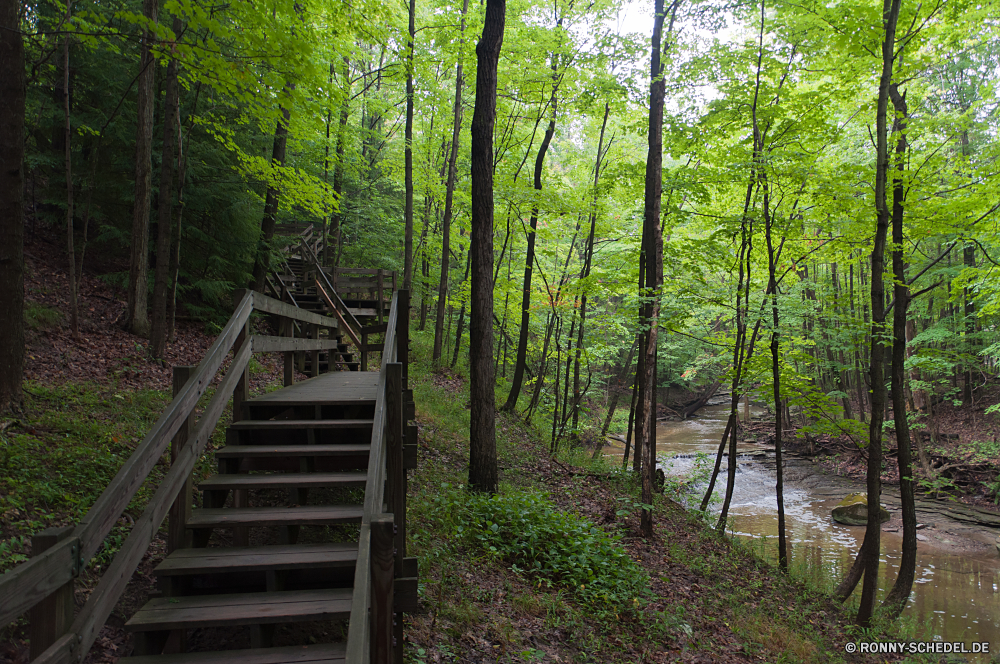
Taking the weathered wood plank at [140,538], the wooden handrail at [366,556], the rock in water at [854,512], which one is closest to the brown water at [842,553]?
the rock in water at [854,512]

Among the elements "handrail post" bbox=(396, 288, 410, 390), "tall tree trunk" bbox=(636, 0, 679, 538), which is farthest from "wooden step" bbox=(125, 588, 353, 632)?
"tall tree trunk" bbox=(636, 0, 679, 538)

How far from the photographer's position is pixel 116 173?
11195 mm

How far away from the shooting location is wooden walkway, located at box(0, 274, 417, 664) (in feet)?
7.67

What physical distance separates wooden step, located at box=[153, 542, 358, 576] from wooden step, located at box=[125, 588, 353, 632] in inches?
6.9

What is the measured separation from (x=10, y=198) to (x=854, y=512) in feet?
64.0

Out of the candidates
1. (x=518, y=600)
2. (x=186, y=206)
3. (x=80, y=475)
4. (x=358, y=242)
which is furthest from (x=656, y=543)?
(x=358, y=242)

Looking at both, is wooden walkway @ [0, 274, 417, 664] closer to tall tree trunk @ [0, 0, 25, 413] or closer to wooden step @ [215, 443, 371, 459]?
wooden step @ [215, 443, 371, 459]

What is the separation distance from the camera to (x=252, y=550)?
3.73m

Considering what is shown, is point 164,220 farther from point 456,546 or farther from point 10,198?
point 456,546

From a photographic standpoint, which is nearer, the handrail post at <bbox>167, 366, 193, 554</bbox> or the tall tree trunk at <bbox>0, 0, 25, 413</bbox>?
the handrail post at <bbox>167, 366, 193, 554</bbox>

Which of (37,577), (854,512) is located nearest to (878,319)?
(854,512)

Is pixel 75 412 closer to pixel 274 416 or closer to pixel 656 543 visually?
pixel 274 416

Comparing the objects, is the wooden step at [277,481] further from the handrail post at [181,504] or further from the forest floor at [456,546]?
the forest floor at [456,546]

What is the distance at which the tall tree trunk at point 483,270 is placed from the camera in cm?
812
